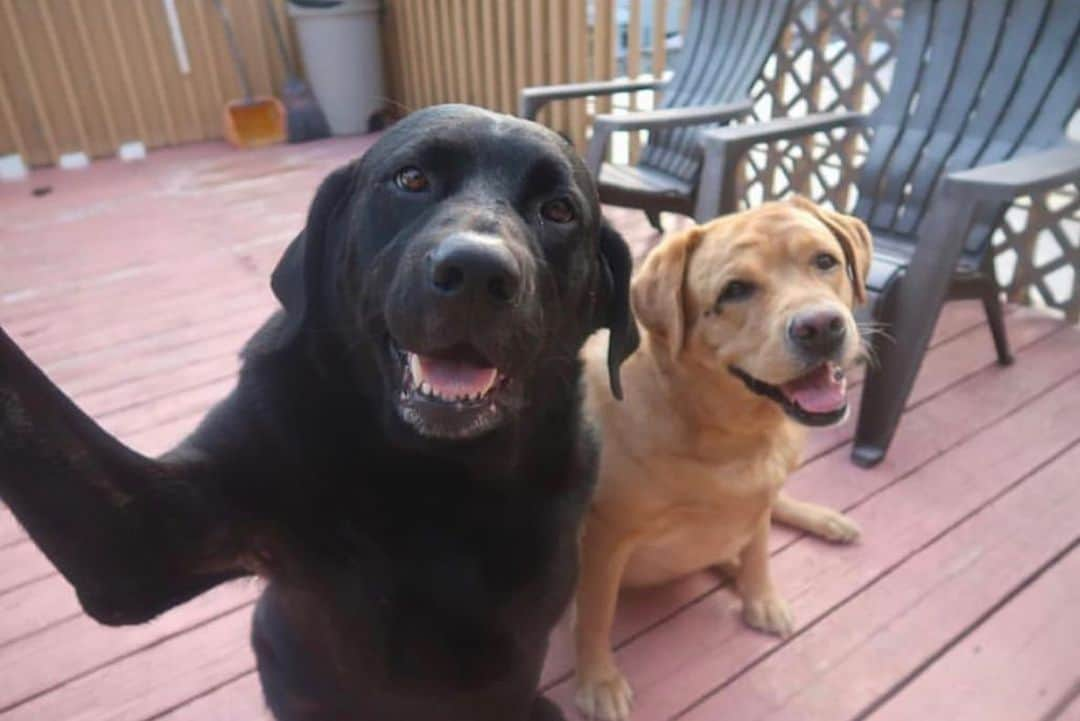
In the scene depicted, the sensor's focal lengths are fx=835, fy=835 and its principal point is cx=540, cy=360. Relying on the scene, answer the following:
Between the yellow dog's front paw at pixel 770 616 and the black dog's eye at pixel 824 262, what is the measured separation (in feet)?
2.06

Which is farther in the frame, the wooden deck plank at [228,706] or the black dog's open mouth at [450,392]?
the wooden deck plank at [228,706]

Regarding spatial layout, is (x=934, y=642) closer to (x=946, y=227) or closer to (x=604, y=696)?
Answer: (x=604, y=696)

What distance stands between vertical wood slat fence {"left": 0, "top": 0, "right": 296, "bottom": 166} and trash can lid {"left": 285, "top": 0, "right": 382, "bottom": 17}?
1.30 ft

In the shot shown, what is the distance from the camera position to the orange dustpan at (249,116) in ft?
17.8

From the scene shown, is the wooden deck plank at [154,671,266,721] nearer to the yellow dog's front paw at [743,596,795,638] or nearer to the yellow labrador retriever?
the yellow labrador retriever

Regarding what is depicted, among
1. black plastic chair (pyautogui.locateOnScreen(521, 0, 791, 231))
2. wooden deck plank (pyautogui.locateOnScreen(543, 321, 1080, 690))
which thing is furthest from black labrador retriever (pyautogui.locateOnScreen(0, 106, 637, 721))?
black plastic chair (pyautogui.locateOnScreen(521, 0, 791, 231))

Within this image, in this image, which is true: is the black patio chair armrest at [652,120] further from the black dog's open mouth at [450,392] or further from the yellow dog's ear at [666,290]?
the black dog's open mouth at [450,392]

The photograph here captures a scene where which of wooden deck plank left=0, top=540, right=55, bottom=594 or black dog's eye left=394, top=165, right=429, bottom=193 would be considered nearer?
black dog's eye left=394, top=165, right=429, bottom=193

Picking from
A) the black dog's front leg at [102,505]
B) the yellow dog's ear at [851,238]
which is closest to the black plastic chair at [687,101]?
the yellow dog's ear at [851,238]

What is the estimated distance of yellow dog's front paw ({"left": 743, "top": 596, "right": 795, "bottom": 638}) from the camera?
1.56m

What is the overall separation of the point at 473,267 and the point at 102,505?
17.7 inches

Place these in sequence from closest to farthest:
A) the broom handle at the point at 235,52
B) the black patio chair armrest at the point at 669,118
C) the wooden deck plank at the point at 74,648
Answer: the wooden deck plank at the point at 74,648 < the black patio chair armrest at the point at 669,118 < the broom handle at the point at 235,52

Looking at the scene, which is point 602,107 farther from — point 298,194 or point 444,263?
point 444,263

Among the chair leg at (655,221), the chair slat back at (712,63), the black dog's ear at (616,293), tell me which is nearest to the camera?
the black dog's ear at (616,293)
